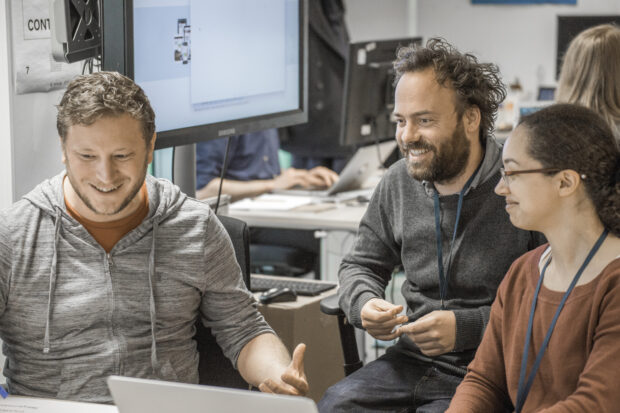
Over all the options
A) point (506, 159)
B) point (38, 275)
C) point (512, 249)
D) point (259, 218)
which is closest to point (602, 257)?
point (506, 159)

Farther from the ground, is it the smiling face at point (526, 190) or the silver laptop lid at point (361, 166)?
the smiling face at point (526, 190)

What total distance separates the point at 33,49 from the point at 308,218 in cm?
150

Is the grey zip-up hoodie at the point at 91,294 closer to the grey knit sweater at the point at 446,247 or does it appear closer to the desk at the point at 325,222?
the grey knit sweater at the point at 446,247

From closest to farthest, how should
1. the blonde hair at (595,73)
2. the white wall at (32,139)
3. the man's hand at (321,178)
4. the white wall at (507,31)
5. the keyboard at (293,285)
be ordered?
the white wall at (32,139), the keyboard at (293,285), the blonde hair at (595,73), the man's hand at (321,178), the white wall at (507,31)

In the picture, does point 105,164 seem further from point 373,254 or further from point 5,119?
point 373,254

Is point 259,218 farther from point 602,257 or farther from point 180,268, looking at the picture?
point 602,257

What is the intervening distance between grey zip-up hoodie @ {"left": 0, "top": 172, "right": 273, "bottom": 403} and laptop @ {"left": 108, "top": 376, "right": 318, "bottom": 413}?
493 mm

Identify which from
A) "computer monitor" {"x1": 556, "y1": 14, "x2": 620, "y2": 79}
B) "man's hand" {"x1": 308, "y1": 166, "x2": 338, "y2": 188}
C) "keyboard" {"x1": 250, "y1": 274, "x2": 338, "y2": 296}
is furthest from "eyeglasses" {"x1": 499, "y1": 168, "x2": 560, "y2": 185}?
"computer monitor" {"x1": 556, "y1": 14, "x2": 620, "y2": 79}

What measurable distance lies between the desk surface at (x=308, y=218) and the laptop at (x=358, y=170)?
0.89 ft

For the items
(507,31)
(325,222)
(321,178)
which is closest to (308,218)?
(325,222)

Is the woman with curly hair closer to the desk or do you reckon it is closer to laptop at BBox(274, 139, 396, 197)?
the desk

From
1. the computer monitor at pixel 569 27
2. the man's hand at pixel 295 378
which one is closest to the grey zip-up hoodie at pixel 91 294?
the man's hand at pixel 295 378

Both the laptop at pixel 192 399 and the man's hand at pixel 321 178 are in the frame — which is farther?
the man's hand at pixel 321 178

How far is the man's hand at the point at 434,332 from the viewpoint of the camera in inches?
75.1
